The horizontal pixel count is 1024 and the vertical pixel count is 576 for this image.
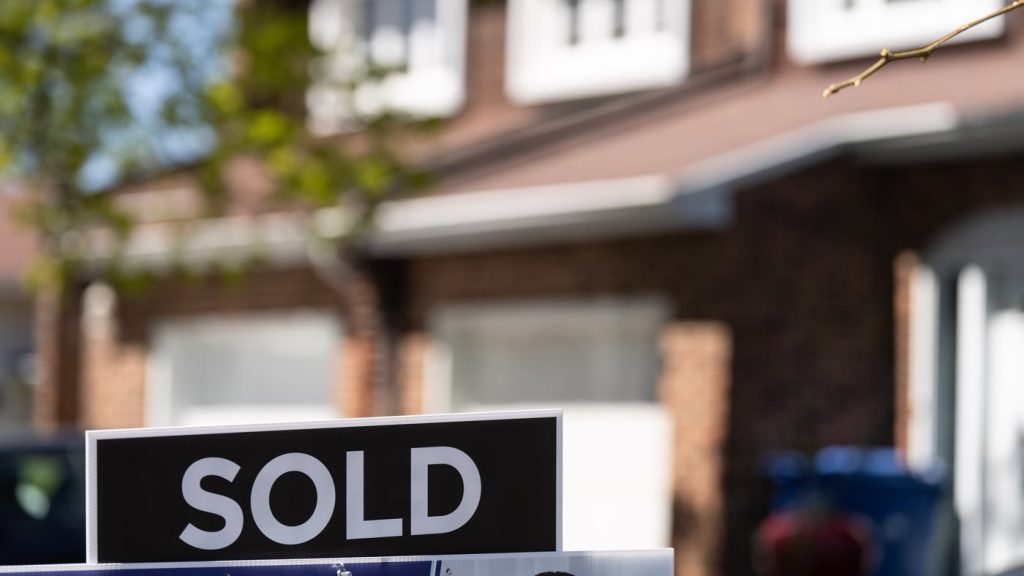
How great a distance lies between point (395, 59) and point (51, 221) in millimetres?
5528

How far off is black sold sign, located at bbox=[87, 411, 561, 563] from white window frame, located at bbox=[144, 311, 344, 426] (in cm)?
1060

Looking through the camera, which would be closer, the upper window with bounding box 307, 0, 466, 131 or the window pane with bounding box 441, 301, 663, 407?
the window pane with bounding box 441, 301, 663, 407

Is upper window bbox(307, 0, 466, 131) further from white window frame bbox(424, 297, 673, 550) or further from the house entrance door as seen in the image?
the house entrance door

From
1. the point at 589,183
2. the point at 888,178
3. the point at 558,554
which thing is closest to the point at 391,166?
the point at 589,183

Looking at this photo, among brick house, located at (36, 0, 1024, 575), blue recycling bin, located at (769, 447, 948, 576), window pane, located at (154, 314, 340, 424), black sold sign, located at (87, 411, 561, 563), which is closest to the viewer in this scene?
black sold sign, located at (87, 411, 561, 563)

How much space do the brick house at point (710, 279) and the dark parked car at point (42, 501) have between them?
319 centimetres

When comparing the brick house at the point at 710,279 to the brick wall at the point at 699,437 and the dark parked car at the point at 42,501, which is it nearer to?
the brick wall at the point at 699,437

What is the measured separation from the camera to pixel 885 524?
33.7ft

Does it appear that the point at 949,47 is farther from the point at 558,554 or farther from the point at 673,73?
the point at 558,554

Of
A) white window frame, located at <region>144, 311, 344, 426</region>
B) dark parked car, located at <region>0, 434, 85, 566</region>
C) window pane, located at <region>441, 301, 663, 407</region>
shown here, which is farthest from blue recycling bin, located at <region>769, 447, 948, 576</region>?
white window frame, located at <region>144, 311, 344, 426</region>

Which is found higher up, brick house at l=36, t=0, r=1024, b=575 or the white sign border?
brick house at l=36, t=0, r=1024, b=575

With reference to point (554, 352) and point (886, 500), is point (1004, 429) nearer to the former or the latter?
point (886, 500)

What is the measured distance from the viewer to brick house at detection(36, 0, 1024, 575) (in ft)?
36.1

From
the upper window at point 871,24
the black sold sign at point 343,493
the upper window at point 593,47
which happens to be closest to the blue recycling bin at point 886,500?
the upper window at point 871,24
